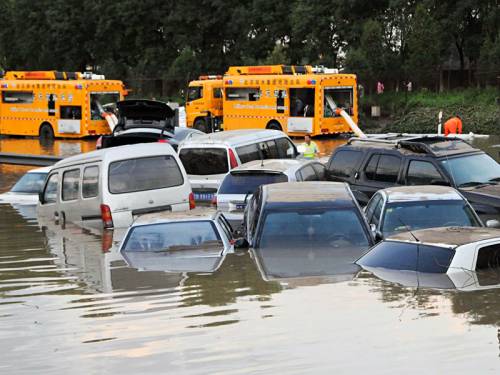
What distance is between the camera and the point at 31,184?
24.9m

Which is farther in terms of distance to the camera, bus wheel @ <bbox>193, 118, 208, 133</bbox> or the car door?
bus wheel @ <bbox>193, 118, 208, 133</bbox>

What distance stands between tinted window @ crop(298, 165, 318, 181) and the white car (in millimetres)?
6443

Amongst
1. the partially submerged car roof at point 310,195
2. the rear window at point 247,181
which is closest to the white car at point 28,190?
the rear window at point 247,181

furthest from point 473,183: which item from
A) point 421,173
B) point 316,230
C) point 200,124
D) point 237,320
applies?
point 200,124

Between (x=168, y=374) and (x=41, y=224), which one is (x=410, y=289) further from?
(x=41, y=224)

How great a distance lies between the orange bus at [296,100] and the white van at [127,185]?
21.7m

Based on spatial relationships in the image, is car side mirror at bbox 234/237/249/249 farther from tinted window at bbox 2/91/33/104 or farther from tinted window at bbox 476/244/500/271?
tinted window at bbox 2/91/33/104

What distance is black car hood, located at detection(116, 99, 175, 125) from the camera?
2977 cm

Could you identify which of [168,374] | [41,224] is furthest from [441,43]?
A: [168,374]

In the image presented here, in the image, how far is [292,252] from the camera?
14500 millimetres

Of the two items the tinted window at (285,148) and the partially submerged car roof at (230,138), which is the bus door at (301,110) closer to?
the tinted window at (285,148)

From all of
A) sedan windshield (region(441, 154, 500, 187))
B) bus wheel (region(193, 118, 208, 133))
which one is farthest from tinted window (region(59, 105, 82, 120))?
sedan windshield (region(441, 154, 500, 187))

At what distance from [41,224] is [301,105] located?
21588mm

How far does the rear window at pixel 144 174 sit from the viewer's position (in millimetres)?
18406
